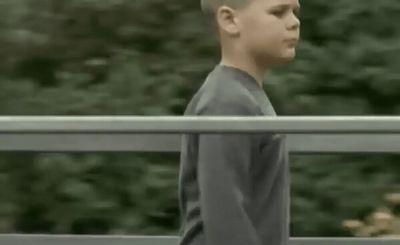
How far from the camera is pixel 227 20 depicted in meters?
3.56

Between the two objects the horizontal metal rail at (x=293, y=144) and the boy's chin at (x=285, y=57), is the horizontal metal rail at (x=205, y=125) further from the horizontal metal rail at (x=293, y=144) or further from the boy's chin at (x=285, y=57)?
the horizontal metal rail at (x=293, y=144)

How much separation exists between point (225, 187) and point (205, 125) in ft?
0.51

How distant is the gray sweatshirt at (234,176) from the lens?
337 centimetres

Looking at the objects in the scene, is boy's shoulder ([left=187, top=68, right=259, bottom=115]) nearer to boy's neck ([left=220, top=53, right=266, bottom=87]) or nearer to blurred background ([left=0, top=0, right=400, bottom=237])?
boy's neck ([left=220, top=53, right=266, bottom=87])

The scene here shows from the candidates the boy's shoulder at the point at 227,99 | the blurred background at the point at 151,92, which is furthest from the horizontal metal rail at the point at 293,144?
the boy's shoulder at the point at 227,99

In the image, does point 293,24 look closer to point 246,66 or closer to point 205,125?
point 246,66

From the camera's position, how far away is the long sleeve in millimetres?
3355

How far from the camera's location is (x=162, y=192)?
655cm

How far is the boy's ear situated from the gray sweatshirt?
→ 9 cm

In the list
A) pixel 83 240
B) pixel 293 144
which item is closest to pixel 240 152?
pixel 293 144

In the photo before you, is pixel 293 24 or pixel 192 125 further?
Result: pixel 293 24

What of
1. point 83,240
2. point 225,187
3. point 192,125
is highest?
point 192,125

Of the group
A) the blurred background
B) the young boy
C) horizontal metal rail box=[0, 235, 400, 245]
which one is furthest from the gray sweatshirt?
the blurred background

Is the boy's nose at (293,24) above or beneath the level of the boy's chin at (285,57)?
above
